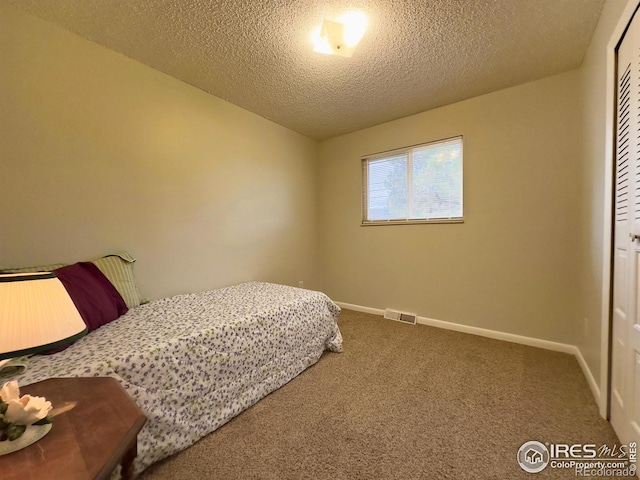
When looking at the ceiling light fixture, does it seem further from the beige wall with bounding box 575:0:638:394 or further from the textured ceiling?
the beige wall with bounding box 575:0:638:394

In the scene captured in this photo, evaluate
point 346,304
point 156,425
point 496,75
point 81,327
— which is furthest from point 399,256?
point 81,327

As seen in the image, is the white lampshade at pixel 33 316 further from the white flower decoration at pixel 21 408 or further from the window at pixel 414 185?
the window at pixel 414 185

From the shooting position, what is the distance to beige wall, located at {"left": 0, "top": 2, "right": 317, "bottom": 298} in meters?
1.60

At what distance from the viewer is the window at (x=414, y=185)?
285cm

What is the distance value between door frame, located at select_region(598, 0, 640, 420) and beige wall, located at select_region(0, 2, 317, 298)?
286cm

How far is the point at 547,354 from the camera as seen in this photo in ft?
7.40

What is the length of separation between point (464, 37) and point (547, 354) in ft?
8.71

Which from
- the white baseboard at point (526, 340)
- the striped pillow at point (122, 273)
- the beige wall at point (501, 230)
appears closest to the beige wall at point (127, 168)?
the striped pillow at point (122, 273)

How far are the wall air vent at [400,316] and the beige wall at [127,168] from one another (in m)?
1.55

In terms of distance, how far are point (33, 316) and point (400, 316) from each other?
3168 millimetres

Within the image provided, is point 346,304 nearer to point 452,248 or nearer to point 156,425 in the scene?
point 452,248

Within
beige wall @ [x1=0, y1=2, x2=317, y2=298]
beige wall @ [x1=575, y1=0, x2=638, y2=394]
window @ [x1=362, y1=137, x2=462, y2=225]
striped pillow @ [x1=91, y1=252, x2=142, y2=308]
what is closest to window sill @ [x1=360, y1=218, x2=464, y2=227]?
window @ [x1=362, y1=137, x2=462, y2=225]

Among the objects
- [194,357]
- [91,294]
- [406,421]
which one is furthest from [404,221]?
[91,294]

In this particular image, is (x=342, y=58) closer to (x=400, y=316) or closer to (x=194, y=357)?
(x=194, y=357)
